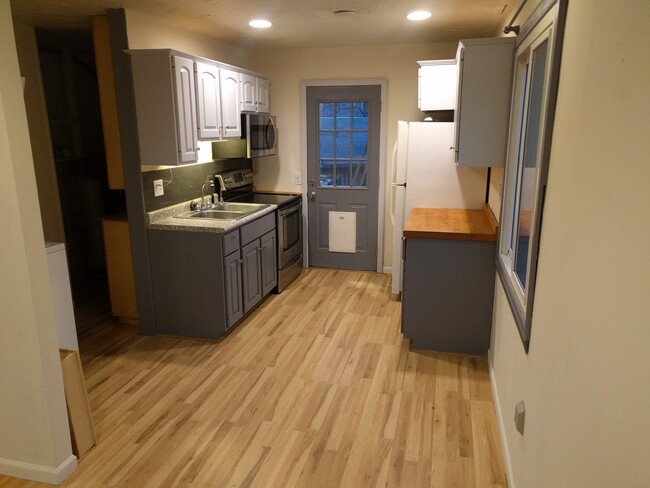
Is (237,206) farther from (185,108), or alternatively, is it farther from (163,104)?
(163,104)

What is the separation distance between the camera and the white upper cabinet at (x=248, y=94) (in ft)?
14.3

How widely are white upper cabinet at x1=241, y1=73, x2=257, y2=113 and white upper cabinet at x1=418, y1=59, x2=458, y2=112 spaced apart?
1.59 meters

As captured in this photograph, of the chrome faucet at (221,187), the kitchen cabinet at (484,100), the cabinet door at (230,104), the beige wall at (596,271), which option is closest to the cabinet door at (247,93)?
the cabinet door at (230,104)

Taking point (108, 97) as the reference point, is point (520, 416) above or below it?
below

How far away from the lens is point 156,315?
3.83 meters

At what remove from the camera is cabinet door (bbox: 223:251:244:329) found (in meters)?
3.66

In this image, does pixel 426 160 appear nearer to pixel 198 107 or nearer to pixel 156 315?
pixel 198 107

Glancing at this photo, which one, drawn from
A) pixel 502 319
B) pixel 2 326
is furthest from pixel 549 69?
pixel 2 326

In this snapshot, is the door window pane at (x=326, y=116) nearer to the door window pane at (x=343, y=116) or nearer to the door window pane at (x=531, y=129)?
the door window pane at (x=343, y=116)

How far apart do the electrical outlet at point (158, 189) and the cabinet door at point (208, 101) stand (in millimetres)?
491

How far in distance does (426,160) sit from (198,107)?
192 cm

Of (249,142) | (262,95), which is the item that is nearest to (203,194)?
(249,142)

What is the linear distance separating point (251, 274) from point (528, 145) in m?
2.36

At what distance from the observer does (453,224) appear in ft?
11.7
